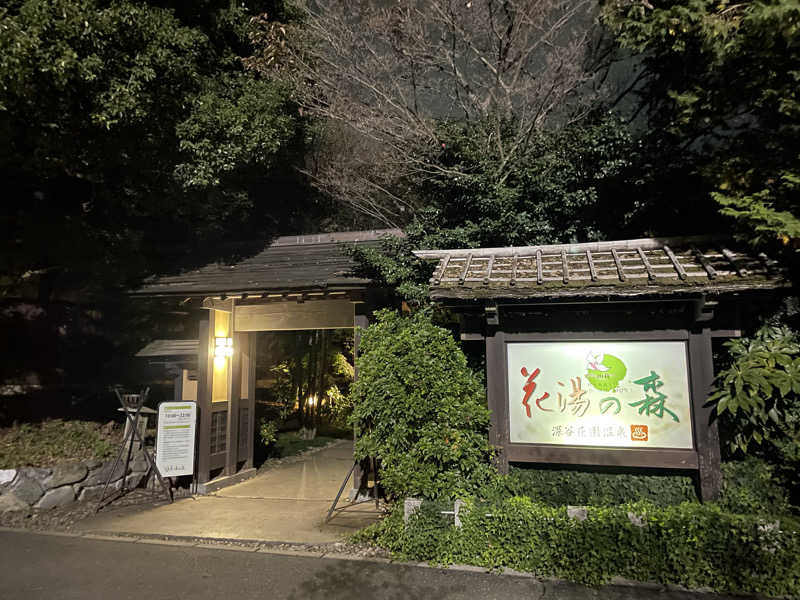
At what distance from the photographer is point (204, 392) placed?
31.2ft

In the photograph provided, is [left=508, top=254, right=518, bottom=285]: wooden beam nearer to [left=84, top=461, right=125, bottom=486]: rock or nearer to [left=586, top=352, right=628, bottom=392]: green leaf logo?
[left=586, top=352, right=628, bottom=392]: green leaf logo

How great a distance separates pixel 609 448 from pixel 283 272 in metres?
6.50

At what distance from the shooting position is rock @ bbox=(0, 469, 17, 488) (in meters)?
7.73

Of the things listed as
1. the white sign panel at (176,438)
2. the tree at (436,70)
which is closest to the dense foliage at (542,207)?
the tree at (436,70)

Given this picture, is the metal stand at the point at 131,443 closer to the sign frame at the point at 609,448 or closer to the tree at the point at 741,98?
the sign frame at the point at 609,448

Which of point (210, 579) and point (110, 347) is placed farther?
point (110, 347)

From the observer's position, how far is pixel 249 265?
34.0ft

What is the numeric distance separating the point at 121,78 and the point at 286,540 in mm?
7799

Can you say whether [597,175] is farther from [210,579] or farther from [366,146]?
[210,579]

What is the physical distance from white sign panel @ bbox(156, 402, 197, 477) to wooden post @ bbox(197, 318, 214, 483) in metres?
0.43

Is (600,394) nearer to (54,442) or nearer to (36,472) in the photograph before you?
(36,472)

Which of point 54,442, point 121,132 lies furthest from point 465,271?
point 54,442

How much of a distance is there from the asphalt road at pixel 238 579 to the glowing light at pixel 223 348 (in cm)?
419

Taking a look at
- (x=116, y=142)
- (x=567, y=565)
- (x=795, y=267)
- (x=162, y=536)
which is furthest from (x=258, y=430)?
(x=795, y=267)
